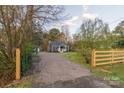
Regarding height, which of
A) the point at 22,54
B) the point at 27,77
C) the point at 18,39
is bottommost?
the point at 27,77

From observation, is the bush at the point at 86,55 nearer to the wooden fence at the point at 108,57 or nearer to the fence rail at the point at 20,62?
the wooden fence at the point at 108,57

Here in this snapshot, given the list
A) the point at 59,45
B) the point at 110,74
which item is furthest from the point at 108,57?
the point at 59,45

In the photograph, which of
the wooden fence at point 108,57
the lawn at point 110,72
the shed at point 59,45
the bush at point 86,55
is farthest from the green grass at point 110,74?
the shed at point 59,45

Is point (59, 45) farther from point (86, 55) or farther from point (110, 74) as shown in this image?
point (110, 74)

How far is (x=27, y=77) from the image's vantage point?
27.3 feet

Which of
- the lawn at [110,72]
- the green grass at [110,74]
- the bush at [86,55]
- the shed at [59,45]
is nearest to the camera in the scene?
the green grass at [110,74]

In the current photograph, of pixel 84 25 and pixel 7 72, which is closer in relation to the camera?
pixel 7 72

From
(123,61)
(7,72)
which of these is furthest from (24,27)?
(123,61)

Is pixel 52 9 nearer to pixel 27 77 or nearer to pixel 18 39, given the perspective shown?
pixel 18 39

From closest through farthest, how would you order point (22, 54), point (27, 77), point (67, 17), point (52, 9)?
point (27, 77)
point (22, 54)
point (52, 9)
point (67, 17)

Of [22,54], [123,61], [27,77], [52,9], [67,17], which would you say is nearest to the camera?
[27,77]

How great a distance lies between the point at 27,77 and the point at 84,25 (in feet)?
27.4

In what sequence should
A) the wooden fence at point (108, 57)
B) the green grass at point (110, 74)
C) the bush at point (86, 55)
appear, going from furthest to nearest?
the bush at point (86, 55)
the wooden fence at point (108, 57)
the green grass at point (110, 74)

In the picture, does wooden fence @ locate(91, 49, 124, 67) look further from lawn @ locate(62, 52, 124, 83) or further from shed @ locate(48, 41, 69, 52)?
shed @ locate(48, 41, 69, 52)
